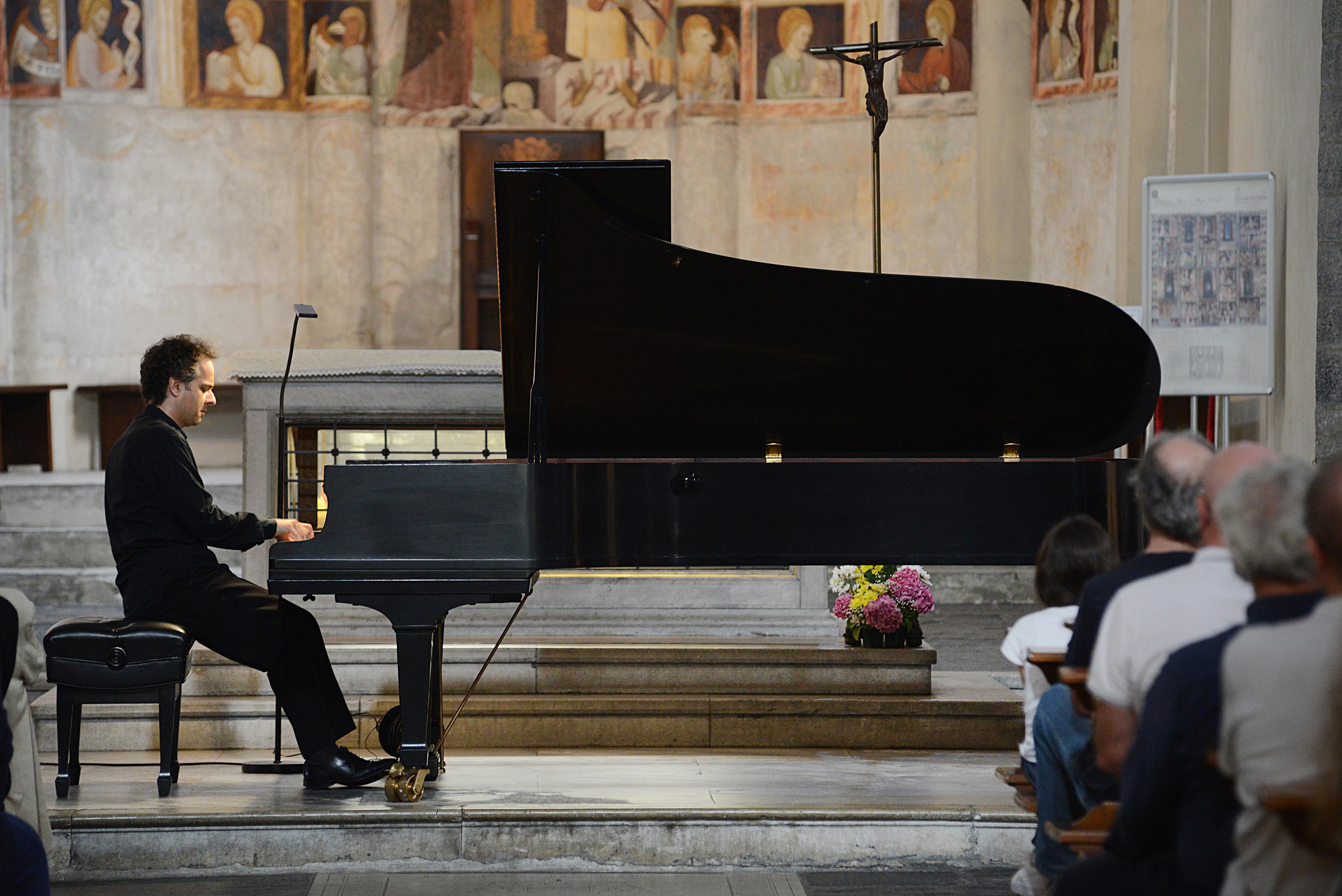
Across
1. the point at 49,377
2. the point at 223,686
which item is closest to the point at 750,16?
the point at 49,377

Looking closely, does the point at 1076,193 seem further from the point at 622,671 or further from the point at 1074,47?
the point at 622,671

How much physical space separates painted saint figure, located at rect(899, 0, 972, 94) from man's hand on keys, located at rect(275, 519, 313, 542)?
798 cm

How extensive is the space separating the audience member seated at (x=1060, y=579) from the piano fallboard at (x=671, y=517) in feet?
2.52

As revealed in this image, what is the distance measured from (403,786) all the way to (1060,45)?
8.26m

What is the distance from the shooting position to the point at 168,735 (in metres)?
3.80

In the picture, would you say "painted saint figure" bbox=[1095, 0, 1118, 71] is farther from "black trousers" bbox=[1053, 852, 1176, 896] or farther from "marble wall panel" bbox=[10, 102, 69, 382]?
"black trousers" bbox=[1053, 852, 1176, 896]

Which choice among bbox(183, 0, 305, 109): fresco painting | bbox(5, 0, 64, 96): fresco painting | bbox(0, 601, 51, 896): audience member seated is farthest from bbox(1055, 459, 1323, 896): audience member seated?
bbox(5, 0, 64, 96): fresco painting

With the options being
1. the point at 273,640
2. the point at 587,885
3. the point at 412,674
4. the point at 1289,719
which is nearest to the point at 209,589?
the point at 273,640

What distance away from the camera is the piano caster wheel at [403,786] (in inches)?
143

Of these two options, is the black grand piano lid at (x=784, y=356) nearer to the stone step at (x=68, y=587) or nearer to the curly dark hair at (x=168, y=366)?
the curly dark hair at (x=168, y=366)

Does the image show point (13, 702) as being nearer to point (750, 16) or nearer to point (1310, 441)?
point (1310, 441)

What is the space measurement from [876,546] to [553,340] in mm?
1118

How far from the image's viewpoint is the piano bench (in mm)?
3691

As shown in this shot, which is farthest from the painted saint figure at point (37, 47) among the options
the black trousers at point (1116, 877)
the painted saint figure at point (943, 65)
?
the black trousers at point (1116, 877)
